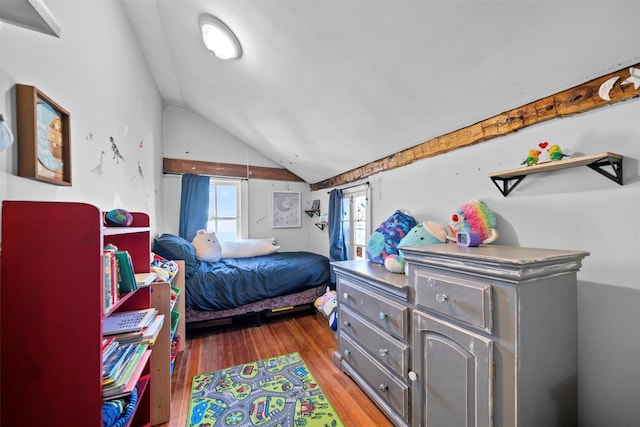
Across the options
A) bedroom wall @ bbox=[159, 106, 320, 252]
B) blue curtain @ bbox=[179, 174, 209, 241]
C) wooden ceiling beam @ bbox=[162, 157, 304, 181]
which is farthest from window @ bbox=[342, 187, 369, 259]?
blue curtain @ bbox=[179, 174, 209, 241]

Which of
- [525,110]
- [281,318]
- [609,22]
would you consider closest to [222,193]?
[281,318]

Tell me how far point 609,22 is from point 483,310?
1152 mm

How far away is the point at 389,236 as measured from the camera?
6.52 ft

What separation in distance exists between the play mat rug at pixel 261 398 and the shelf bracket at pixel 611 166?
1.80 m

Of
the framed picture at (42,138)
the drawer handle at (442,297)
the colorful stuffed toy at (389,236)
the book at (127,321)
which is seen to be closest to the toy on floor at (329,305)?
the colorful stuffed toy at (389,236)

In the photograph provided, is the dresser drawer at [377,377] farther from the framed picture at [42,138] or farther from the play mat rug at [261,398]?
the framed picture at [42,138]

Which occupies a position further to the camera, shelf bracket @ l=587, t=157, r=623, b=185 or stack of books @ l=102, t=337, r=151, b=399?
shelf bracket @ l=587, t=157, r=623, b=185

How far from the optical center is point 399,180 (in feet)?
7.21

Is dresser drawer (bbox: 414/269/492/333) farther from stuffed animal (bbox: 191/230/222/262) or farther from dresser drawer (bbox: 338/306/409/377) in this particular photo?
stuffed animal (bbox: 191/230/222/262)

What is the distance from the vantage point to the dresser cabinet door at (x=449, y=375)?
3.12 feet

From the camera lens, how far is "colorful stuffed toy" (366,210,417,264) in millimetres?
1962

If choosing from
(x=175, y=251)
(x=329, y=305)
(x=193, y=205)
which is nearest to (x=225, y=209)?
(x=193, y=205)

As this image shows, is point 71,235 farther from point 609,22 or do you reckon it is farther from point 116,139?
point 609,22

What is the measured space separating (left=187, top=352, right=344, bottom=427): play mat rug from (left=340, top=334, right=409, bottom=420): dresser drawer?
0.96 ft
